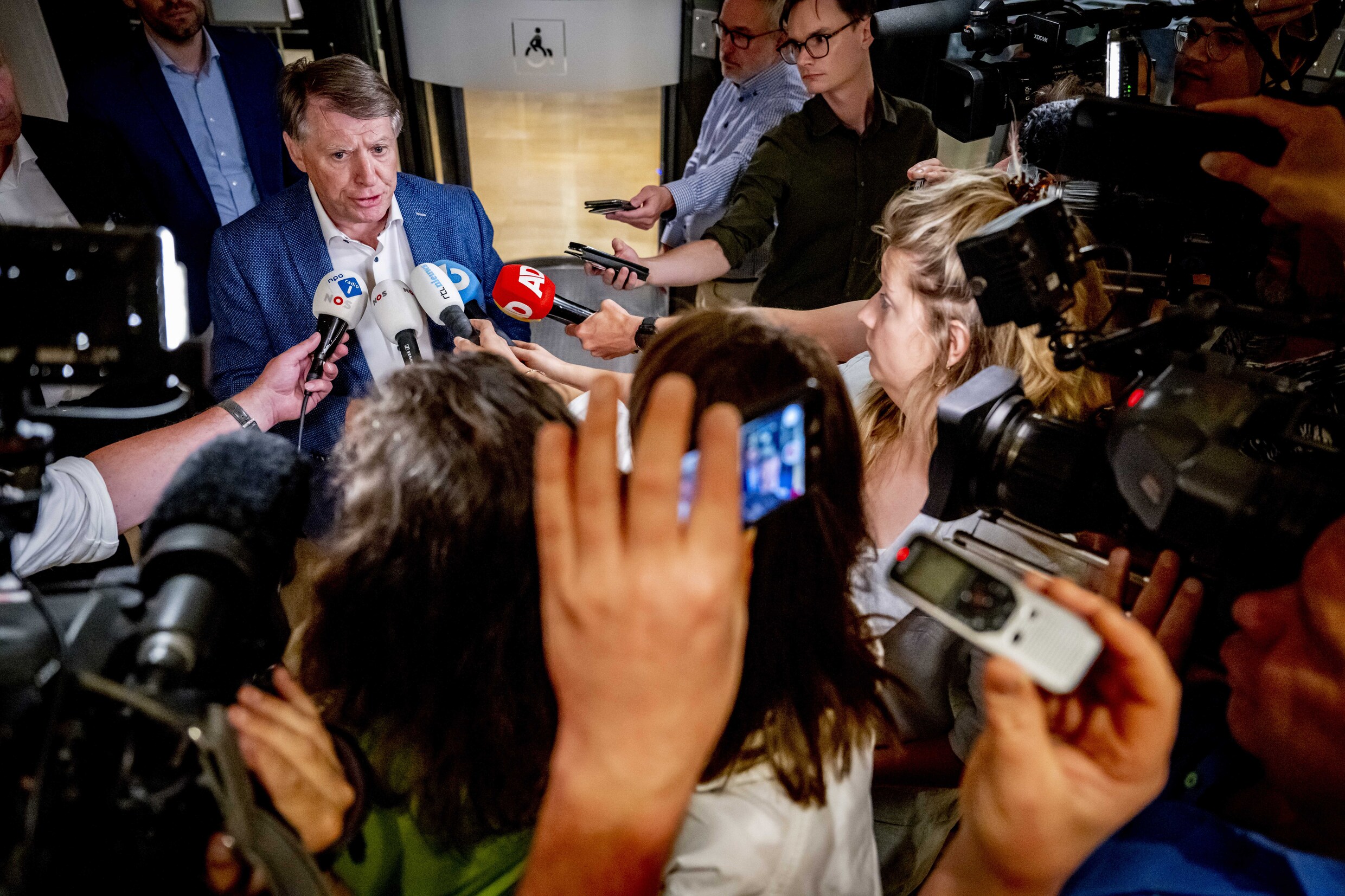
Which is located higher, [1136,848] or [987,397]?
[987,397]

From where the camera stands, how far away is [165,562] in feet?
2.03

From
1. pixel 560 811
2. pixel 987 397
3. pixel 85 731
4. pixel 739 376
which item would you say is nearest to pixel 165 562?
pixel 85 731

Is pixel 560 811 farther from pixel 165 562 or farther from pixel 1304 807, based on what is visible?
pixel 1304 807

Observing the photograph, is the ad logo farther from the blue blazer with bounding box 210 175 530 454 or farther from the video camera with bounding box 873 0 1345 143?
the video camera with bounding box 873 0 1345 143

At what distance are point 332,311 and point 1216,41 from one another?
2248 millimetres

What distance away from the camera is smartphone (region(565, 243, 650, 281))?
197 cm

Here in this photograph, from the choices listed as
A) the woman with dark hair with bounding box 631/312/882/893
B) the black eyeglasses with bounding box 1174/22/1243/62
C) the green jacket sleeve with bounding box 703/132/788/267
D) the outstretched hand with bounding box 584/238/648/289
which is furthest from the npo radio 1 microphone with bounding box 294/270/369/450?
the black eyeglasses with bounding box 1174/22/1243/62

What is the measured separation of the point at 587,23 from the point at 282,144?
1235 millimetres

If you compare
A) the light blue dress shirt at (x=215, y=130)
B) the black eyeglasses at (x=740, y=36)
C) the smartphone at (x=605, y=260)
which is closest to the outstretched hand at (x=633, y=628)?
the smartphone at (x=605, y=260)

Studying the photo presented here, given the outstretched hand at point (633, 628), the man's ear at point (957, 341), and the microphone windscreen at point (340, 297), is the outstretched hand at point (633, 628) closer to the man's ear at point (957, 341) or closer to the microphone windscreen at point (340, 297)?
the man's ear at point (957, 341)

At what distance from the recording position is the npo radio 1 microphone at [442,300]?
1.61 metres

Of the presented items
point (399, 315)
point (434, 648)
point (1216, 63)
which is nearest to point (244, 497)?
point (434, 648)

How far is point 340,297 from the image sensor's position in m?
1.62

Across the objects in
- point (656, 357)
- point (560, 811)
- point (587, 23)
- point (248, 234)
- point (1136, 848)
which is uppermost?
point (587, 23)
